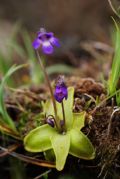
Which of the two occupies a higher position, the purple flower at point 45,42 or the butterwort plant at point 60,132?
the purple flower at point 45,42

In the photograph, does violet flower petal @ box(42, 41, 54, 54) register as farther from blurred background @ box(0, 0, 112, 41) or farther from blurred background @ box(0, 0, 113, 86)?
blurred background @ box(0, 0, 112, 41)

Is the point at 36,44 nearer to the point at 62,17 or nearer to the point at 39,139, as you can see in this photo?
the point at 39,139

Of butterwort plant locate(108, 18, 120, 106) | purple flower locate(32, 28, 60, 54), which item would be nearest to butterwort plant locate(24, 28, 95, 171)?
purple flower locate(32, 28, 60, 54)

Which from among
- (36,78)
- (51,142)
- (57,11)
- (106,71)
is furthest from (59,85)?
(57,11)

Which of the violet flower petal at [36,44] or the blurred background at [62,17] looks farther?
the blurred background at [62,17]

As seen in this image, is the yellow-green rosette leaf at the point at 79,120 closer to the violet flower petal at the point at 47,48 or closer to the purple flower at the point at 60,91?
the purple flower at the point at 60,91

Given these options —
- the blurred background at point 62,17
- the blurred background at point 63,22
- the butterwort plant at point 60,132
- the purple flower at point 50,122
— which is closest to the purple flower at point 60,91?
the butterwort plant at point 60,132
